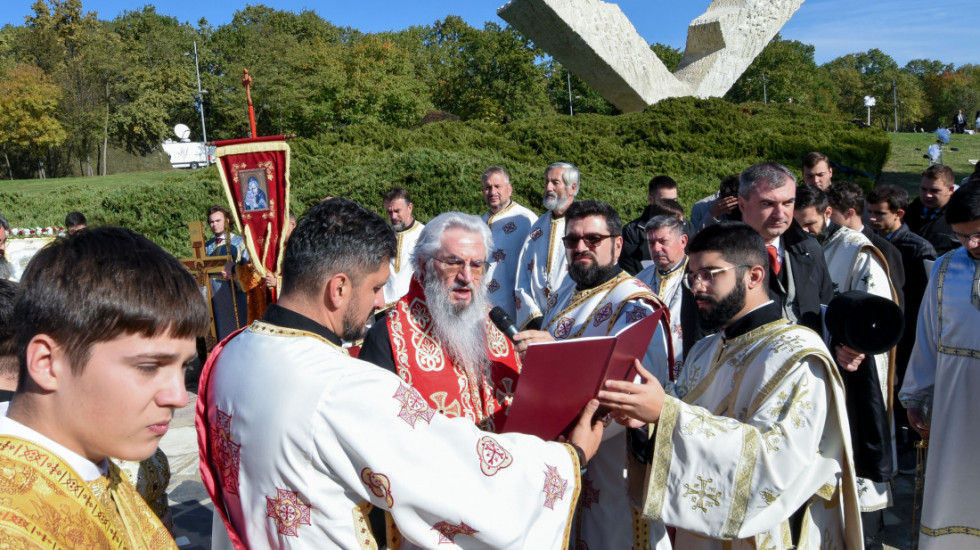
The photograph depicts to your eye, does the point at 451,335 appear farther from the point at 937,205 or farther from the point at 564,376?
the point at 937,205

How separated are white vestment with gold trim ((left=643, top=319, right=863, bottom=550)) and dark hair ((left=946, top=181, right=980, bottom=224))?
4.59ft

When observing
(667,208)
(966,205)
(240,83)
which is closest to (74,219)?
(667,208)

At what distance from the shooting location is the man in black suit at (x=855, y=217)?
16.4ft

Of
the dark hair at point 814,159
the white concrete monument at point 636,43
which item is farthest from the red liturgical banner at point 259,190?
the white concrete monument at point 636,43

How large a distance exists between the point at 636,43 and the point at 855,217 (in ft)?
42.6

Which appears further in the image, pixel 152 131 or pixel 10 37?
pixel 10 37

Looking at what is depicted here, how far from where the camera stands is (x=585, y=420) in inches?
88.3

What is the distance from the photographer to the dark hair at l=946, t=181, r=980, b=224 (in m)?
3.22

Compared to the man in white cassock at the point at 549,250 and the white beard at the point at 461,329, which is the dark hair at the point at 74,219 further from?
the white beard at the point at 461,329

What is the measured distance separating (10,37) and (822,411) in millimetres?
59722

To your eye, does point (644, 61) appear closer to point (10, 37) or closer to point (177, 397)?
point (177, 397)

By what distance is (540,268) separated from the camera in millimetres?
6398

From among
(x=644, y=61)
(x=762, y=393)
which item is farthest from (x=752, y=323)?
(x=644, y=61)

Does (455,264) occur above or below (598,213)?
below
